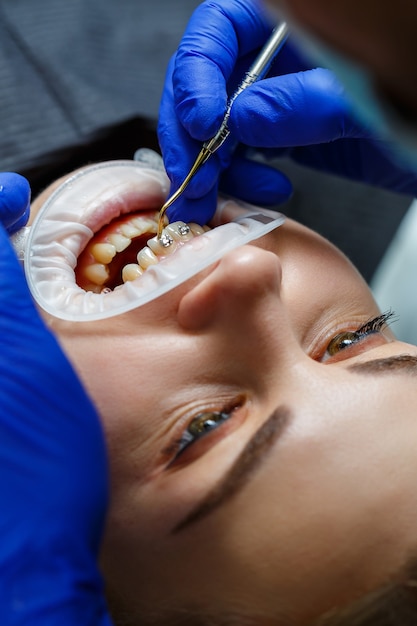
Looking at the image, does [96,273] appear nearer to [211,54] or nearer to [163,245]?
[163,245]

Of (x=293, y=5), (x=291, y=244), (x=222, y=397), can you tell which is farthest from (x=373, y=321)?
(x=293, y=5)

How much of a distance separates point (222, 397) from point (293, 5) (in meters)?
0.61

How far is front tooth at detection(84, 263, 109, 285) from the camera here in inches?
46.9

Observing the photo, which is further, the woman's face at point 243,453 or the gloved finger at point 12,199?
the gloved finger at point 12,199

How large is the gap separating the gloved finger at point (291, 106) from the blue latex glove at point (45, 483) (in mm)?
589

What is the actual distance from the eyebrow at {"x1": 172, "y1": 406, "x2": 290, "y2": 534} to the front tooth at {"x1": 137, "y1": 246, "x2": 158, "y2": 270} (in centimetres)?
37

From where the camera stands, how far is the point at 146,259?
115 cm

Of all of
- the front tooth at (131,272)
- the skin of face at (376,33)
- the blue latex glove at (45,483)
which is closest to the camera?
the skin of face at (376,33)

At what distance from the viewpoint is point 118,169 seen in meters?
1.26

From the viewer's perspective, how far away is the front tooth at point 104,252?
1.17 metres

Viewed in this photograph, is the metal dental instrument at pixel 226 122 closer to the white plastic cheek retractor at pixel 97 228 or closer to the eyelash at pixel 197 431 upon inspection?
the white plastic cheek retractor at pixel 97 228

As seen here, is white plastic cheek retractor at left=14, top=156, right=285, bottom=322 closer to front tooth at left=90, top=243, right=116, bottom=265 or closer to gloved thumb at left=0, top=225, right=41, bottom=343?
front tooth at left=90, top=243, right=116, bottom=265

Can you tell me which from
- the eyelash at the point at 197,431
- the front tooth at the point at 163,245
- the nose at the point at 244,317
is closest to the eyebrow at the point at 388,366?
the nose at the point at 244,317

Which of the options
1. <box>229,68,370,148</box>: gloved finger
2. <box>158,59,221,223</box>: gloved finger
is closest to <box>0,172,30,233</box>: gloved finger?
<box>158,59,221,223</box>: gloved finger
